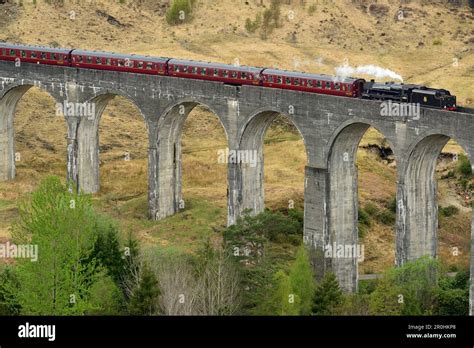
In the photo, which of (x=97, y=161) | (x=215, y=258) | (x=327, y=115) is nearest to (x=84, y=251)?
(x=215, y=258)

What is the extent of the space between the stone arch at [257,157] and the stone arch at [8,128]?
2144cm

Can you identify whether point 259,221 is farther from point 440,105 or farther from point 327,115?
point 440,105

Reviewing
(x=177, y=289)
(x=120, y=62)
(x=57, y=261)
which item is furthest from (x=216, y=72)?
(x=57, y=261)

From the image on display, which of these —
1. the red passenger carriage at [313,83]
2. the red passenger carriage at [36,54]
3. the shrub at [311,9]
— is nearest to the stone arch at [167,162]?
the red passenger carriage at [313,83]

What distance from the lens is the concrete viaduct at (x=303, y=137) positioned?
68188 mm

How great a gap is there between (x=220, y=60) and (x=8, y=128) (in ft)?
103

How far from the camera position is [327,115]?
234 ft

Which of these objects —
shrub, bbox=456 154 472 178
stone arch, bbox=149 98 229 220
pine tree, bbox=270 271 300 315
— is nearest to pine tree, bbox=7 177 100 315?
pine tree, bbox=270 271 300 315

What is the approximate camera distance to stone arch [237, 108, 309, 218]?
7619cm

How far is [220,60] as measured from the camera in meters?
119

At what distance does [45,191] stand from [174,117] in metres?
22.0

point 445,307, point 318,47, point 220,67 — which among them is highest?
point 318,47

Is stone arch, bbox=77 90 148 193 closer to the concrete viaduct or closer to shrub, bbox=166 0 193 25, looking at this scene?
the concrete viaduct

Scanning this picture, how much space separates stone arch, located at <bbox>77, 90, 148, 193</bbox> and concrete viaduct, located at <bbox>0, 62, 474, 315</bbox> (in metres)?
0.09
